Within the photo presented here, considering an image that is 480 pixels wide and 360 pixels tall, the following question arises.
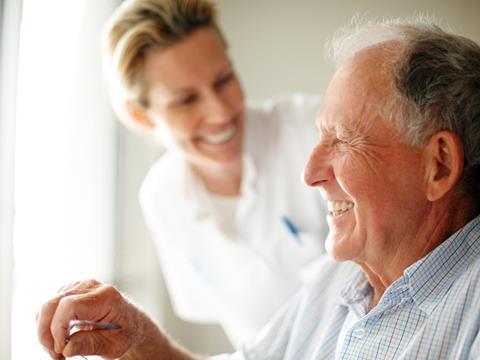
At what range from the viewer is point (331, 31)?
311cm

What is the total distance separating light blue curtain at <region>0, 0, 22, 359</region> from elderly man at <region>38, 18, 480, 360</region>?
655mm

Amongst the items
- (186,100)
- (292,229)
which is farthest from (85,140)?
(292,229)

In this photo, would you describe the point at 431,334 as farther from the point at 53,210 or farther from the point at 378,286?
the point at 53,210

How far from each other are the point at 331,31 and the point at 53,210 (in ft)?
5.02

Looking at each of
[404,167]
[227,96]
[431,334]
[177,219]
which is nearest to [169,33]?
[227,96]

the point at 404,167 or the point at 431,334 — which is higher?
the point at 404,167

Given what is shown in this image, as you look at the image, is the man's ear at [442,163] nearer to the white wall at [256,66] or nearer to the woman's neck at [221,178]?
the woman's neck at [221,178]

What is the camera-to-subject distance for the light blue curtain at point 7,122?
1874 mm

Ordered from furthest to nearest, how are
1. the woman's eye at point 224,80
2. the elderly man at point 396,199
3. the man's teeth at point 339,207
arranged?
1. the woman's eye at point 224,80
2. the man's teeth at point 339,207
3. the elderly man at point 396,199

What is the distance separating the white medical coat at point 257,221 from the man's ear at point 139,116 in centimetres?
14

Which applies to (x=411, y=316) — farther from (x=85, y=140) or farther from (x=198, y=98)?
(x=85, y=140)

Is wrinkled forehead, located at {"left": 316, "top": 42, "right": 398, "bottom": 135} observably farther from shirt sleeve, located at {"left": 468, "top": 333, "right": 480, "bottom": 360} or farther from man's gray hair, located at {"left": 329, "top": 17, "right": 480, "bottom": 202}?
shirt sleeve, located at {"left": 468, "top": 333, "right": 480, "bottom": 360}

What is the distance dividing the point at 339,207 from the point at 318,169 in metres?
0.09

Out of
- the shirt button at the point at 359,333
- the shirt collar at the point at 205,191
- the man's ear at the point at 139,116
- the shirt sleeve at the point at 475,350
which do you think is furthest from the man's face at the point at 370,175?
the man's ear at the point at 139,116
